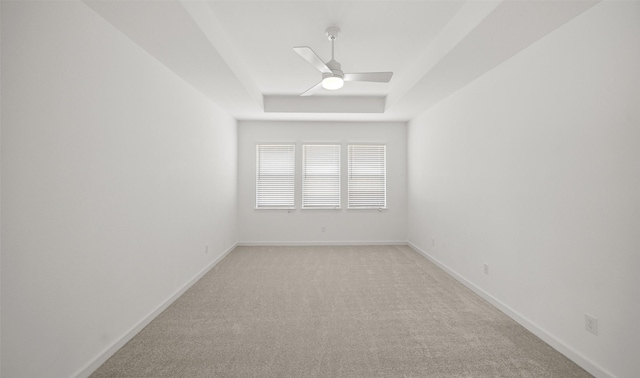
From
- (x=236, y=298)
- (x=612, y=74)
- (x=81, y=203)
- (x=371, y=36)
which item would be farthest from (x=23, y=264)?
(x=612, y=74)

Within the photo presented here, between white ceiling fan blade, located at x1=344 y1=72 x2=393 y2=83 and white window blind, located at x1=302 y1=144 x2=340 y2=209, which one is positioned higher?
white ceiling fan blade, located at x1=344 y1=72 x2=393 y2=83

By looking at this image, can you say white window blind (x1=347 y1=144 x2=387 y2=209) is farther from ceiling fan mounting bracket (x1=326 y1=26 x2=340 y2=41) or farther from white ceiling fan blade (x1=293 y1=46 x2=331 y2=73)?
white ceiling fan blade (x1=293 y1=46 x2=331 y2=73)

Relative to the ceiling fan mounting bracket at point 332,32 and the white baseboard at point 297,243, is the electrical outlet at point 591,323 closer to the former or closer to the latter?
the ceiling fan mounting bracket at point 332,32

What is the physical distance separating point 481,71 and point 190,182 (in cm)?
371

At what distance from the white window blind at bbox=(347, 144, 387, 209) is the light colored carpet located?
2267 mm

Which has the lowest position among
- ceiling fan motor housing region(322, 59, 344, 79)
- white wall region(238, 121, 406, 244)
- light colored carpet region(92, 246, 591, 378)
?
light colored carpet region(92, 246, 591, 378)

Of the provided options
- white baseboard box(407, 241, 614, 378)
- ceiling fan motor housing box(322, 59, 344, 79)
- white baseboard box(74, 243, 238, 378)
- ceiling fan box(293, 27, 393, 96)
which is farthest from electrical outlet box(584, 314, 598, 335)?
white baseboard box(74, 243, 238, 378)

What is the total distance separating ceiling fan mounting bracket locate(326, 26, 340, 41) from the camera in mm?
2828

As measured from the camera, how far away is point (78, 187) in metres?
1.89

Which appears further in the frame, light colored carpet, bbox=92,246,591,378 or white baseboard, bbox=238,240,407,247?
white baseboard, bbox=238,240,407,247

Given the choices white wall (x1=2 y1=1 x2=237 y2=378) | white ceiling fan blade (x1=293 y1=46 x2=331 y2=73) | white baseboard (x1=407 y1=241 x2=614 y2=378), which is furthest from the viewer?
white ceiling fan blade (x1=293 y1=46 x2=331 y2=73)

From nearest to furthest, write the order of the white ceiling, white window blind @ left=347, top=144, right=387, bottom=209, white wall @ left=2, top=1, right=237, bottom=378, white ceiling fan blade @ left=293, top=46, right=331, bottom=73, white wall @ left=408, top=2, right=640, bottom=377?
white wall @ left=2, top=1, right=237, bottom=378, white wall @ left=408, top=2, right=640, bottom=377, the white ceiling, white ceiling fan blade @ left=293, top=46, right=331, bottom=73, white window blind @ left=347, top=144, right=387, bottom=209

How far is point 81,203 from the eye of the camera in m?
1.92

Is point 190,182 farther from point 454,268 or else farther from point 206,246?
point 454,268
